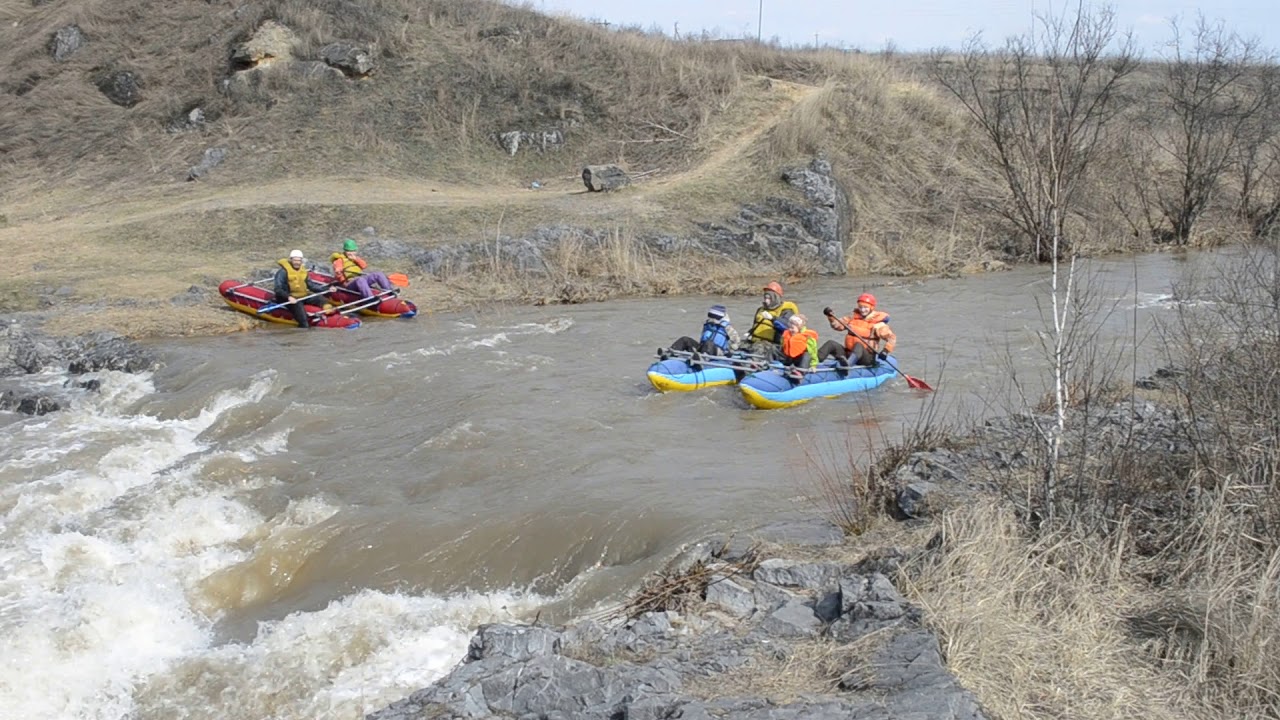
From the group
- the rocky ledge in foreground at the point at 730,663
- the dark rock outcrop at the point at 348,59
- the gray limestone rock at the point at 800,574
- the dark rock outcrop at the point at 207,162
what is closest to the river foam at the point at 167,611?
the rocky ledge in foreground at the point at 730,663

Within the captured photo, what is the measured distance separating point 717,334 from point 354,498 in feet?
18.8

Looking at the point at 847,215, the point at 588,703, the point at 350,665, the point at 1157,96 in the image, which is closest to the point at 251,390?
the point at 350,665

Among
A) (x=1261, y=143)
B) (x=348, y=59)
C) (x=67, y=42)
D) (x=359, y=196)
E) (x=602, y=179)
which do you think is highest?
(x=67, y=42)

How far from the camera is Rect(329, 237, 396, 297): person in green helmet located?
696 inches

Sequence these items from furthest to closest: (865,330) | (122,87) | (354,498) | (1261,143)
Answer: (122,87)
(1261,143)
(865,330)
(354,498)

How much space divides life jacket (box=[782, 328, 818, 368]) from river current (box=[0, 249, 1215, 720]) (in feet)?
2.18

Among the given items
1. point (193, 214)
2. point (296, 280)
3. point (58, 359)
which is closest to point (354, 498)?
point (58, 359)

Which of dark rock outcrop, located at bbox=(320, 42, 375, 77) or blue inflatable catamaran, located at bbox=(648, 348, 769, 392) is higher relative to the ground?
dark rock outcrop, located at bbox=(320, 42, 375, 77)

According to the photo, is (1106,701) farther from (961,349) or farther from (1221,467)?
(961,349)

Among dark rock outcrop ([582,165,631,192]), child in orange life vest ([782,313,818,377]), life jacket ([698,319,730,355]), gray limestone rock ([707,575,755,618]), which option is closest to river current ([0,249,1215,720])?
child in orange life vest ([782,313,818,377])

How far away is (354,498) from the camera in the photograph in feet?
31.4

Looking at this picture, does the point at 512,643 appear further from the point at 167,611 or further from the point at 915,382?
the point at 915,382

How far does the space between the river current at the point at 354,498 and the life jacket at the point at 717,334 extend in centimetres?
86

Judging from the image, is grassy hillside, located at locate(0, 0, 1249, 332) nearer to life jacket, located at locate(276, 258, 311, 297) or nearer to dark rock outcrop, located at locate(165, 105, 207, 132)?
dark rock outcrop, located at locate(165, 105, 207, 132)
